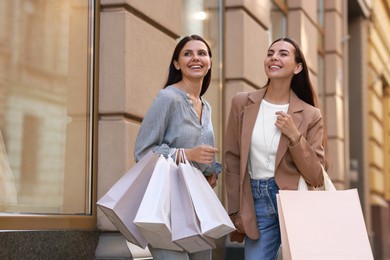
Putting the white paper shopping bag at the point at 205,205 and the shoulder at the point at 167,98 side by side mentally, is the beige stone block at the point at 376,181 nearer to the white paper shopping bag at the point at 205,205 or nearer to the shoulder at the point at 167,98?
the shoulder at the point at 167,98

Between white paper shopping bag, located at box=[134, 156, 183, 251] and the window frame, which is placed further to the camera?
the window frame

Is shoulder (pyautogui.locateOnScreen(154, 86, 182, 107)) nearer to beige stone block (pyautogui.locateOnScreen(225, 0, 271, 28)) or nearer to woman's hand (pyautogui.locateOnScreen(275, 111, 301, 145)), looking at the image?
woman's hand (pyautogui.locateOnScreen(275, 111, 301, 145))

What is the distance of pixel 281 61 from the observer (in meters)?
4.22

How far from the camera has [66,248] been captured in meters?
5.34

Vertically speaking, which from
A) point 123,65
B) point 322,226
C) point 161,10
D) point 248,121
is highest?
point 161,10

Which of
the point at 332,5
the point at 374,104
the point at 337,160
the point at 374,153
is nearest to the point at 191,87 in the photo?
the point at 337,160

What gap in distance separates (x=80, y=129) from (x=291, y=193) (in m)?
2.47

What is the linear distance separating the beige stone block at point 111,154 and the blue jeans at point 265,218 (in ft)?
6.35

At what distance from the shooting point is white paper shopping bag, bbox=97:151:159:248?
3561mm

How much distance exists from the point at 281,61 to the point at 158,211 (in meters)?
1.24

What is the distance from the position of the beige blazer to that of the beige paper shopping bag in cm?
20

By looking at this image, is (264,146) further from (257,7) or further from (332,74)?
(332,74)

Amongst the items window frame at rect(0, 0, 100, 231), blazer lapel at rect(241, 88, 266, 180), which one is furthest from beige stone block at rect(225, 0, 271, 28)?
blazer lapel at rect(241, 88, 266, 180)

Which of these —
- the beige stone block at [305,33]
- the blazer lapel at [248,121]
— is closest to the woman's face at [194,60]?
the blazer lapel at [248,121]
